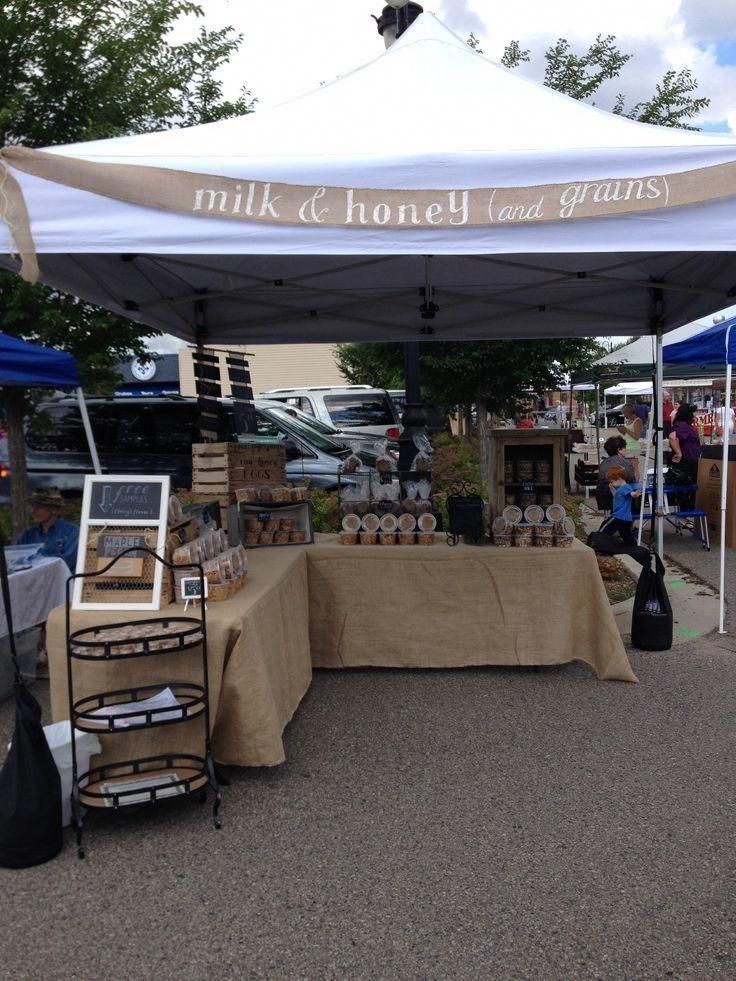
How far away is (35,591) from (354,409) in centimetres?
1044

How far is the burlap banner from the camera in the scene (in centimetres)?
337

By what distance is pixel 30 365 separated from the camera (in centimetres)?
579

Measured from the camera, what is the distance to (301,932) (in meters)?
2.77

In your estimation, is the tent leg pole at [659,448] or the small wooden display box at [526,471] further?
the tent leg pole at [659,448]

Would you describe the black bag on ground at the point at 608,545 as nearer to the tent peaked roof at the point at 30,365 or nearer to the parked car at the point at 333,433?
the tent peaked roof at the point at 30,365

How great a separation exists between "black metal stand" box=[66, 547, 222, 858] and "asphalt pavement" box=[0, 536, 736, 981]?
0.20 m

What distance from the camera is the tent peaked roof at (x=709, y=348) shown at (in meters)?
6.23

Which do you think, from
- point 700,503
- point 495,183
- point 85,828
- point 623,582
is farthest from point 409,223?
point 700,503

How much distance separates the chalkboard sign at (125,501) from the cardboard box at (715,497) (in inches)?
311

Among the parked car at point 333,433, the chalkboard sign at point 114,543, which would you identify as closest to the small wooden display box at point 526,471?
the chalkboard sign at point 114,543

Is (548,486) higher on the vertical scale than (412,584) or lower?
higher

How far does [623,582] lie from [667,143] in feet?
18.1

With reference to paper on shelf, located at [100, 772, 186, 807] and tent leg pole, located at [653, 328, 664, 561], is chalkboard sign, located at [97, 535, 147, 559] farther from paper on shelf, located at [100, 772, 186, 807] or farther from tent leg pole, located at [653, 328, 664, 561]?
tent leg pole, located at [653, 328, 664, 561]

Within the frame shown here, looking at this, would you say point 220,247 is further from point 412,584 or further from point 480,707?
point 480,707
